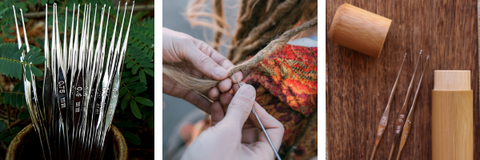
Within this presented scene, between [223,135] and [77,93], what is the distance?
26 cm

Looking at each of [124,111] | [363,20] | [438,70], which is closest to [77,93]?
[124,111]

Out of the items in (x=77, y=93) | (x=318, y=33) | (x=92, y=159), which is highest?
(x=318, y=33)

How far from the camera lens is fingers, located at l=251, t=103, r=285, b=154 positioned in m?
0.45

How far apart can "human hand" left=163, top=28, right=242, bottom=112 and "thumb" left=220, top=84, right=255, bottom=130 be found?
26mm

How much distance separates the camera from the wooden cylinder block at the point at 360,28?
1.42 feet

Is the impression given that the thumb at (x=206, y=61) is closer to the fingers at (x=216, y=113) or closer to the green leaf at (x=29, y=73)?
the fingers at (x=216, y=113)

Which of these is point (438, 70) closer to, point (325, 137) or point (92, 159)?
point (325, 137)

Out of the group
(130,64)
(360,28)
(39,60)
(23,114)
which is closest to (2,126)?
(23,114)

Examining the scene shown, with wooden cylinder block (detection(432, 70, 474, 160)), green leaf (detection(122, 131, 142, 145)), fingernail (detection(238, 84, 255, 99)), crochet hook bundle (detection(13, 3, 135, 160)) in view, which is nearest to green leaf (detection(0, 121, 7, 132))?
crochet hook bundle (detection(13, 3, 135, 160))

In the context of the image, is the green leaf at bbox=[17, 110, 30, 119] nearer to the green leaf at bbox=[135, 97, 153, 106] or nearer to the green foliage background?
the green foliage background

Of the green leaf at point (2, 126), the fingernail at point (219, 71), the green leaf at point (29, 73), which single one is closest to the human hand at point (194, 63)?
the fingernail at point (219, 71)

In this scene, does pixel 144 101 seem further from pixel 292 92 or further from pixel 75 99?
pixel 292 92

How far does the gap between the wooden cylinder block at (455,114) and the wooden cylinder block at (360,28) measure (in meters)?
0.13

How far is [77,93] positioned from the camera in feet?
1.42
